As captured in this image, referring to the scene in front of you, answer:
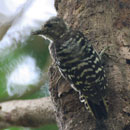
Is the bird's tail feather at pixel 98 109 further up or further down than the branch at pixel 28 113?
further up

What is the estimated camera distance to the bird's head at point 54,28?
2789mm

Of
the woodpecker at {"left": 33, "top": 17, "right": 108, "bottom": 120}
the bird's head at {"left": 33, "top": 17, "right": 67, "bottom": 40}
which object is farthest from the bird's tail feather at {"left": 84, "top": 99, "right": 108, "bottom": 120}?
the bird's head at {"left": 33, "top": 17, "right": 67, "bottom": 40}

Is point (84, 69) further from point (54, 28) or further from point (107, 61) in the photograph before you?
point (54, 28)

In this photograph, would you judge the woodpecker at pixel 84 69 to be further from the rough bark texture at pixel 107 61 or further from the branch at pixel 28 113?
the branch at pixel 28 113

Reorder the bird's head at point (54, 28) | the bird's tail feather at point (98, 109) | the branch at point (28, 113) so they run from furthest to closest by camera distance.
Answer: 1. the branch at point (28, 113)
2. the bird's head at point (54, 28)
3. the bird's tail feather at point (98, 109)

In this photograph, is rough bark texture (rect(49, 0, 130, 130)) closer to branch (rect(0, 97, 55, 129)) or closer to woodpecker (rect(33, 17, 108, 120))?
woodpecker (rect(33, 17, 108, 120))

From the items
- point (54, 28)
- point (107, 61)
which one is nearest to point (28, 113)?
point (54, 28)

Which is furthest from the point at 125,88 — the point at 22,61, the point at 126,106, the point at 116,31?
the point at 22,61

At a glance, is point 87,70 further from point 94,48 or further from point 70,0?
point 70,0

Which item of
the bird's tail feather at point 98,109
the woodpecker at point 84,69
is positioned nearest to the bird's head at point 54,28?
the woodpecker at point 84,69

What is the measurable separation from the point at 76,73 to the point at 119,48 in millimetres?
600

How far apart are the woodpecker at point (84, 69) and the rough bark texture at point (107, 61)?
0.10 metres

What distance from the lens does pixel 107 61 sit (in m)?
2.69

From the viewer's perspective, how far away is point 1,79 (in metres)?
3.62
